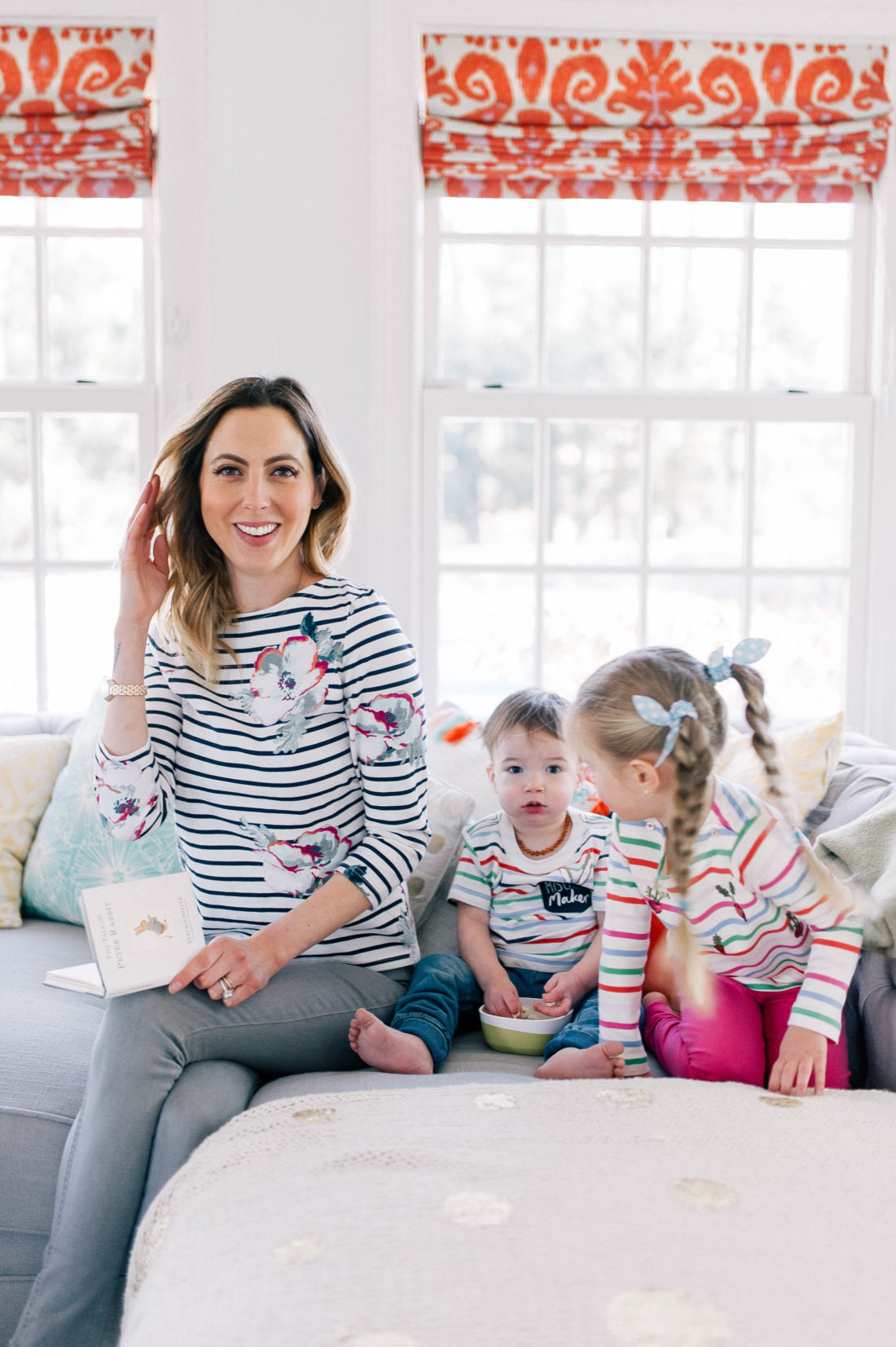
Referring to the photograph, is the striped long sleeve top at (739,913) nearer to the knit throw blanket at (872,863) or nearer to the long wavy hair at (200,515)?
the knit throw blanket at (872,863)

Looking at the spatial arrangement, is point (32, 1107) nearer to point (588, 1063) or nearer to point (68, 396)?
point (588, 1063)

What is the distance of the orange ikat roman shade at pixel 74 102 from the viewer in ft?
9.28

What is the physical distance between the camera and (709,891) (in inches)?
60.9

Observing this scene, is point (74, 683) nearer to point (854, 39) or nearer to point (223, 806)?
point (223, 806)

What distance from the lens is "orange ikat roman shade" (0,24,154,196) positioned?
2.83 meters

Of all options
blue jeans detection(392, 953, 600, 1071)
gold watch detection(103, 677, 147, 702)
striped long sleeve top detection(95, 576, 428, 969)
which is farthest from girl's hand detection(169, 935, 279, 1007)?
gold watch detection(103, 677, 147, 702)

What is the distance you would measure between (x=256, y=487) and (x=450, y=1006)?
848 millimetres

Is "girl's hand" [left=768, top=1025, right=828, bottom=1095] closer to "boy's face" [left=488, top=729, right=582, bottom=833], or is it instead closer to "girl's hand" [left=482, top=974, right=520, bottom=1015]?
"girl's hand" [left=482, top=974, right=520, bottom=1015]

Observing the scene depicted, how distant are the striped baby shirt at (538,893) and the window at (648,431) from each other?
111cm

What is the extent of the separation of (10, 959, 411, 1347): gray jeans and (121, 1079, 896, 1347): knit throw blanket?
87 millimetres

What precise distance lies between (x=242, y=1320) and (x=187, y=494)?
120cm

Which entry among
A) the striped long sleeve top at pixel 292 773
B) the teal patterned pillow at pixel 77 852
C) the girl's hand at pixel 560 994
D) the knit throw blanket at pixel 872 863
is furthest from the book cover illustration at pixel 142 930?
the knit throw blanket at pixel 872 863

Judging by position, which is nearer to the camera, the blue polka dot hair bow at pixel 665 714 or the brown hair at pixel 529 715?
the blue polka dot hair bow at pixel 665 714

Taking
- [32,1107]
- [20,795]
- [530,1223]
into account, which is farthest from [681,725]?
[20,795]
